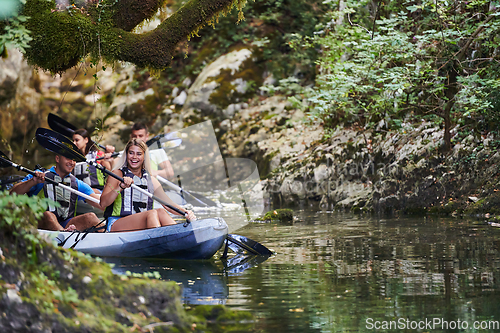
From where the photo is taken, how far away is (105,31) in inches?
228

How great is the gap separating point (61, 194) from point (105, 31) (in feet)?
7.01

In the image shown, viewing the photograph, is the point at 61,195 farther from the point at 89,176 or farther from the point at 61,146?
the point at 89,176

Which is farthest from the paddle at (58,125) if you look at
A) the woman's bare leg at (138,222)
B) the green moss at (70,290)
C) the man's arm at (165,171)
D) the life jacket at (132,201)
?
the green moss at (70,290)

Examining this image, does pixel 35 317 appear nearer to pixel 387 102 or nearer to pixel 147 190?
pixel 147 190

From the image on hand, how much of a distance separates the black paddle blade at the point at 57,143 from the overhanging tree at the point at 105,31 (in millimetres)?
775

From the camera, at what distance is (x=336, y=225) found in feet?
28.0

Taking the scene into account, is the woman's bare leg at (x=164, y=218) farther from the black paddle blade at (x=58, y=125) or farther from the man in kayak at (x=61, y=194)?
the black paddle blade at (x=58, y=125)

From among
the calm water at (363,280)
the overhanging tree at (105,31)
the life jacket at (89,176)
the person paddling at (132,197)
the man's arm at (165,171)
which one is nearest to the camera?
the calm water at (363,280)

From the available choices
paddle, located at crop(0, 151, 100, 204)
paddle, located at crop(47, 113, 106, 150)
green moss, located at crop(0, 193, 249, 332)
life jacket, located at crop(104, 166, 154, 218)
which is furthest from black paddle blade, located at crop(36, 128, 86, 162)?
green moss, located at crop(0, 193, 249, 332)

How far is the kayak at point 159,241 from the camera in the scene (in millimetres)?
5590

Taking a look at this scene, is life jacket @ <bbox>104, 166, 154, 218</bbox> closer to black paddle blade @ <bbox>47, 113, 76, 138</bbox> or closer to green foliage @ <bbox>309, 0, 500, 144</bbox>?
black paddle blade @ <bbox>47, 113, 76, 138</bbox>

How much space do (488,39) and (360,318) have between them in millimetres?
7730

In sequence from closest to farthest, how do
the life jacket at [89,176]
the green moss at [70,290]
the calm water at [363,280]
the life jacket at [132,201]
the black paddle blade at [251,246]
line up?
the green moss at [70,290] → the calm water at [363,280] → the life jacket at [132,201] → the black paddle blade at [251,246] → the life jacket at [89,176]

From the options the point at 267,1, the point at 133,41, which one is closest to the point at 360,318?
the point at 133,41
